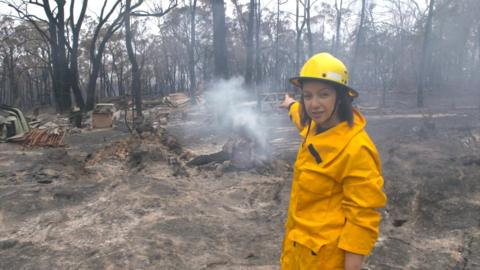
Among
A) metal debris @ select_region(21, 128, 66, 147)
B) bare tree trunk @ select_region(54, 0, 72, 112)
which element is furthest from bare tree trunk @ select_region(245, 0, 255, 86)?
metal debris @ select_region(21, 128, 66, 147)

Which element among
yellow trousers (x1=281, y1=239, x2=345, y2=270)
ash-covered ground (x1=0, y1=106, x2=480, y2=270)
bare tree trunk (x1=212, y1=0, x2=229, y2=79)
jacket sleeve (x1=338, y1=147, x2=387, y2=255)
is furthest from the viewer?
bare tree trunk (x1=212, y1=0, x2=229, y2=79)

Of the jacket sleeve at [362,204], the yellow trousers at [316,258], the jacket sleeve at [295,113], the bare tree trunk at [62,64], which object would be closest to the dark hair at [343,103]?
the jacket sleeve at [362,204]

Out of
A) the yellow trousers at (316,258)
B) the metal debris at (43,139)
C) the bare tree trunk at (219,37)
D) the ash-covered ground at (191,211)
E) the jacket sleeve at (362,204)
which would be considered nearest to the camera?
the jacket sleeve at (362,204)

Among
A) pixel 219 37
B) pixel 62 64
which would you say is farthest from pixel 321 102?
pixel 62 64

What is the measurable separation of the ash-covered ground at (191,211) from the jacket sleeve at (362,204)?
7.31 ft

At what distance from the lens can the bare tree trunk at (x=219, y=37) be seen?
13655 mm

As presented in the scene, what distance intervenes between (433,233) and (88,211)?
13.8 ft

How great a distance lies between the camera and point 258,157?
284 inches

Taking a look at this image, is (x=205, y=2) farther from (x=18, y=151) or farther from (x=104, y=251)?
(x=104, y=251)

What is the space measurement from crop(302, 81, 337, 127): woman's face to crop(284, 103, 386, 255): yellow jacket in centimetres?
7

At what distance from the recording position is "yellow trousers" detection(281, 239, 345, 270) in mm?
1615

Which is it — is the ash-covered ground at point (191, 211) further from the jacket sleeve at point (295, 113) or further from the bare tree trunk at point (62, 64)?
the bare tree trunk at point (62, 64)

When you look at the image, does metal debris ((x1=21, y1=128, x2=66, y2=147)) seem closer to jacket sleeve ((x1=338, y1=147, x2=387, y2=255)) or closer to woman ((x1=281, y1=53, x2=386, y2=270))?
woman ((x1=281, y1=53, x2=386, y2=270))

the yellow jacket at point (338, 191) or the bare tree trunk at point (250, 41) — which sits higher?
the bare tree trunk at point (250, 41)
